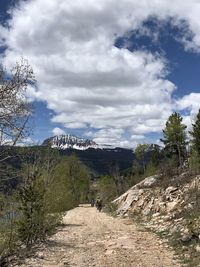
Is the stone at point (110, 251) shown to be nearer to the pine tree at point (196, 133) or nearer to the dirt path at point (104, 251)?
the dirt path at point (104, 251)

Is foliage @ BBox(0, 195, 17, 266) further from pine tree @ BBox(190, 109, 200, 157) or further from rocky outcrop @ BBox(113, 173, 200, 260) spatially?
pine tree @ BBox(190, 109, 200, 157)

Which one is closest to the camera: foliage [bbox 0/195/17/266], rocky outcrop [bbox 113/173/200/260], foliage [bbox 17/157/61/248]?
foliage [bbox 0/195/17/266]

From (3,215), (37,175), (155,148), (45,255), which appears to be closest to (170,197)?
(37,175)

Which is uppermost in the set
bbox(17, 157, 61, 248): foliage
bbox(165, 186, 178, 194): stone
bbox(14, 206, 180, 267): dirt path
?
bbox(165, 186, 178, 194): stone

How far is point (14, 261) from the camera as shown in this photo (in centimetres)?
1575

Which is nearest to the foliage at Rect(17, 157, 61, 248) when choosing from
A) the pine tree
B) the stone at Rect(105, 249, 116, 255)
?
the stone at Rect(105, 249, 116, 255)

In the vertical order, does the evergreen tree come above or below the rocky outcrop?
above

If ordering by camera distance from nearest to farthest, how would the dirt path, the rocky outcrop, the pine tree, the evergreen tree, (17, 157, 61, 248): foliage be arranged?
1. the dirt path
2. the rocky outcrop
3. (17, 157, 61, 248): foliage
4. the pine tree
5. the evergreen tree

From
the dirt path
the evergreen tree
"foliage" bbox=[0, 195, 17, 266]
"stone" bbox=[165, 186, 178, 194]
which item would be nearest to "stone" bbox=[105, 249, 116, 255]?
the dirt path

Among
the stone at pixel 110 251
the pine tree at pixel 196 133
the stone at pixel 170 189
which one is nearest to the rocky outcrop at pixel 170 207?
the stone at pixel 170 189

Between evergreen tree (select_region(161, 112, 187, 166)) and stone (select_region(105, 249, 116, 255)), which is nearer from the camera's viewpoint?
stone (select_region(105, 249, 116, 255))

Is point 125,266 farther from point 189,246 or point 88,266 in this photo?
point 189,246

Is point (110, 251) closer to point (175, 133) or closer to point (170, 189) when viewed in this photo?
point (170, 189)

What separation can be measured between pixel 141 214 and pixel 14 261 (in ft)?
58.4
